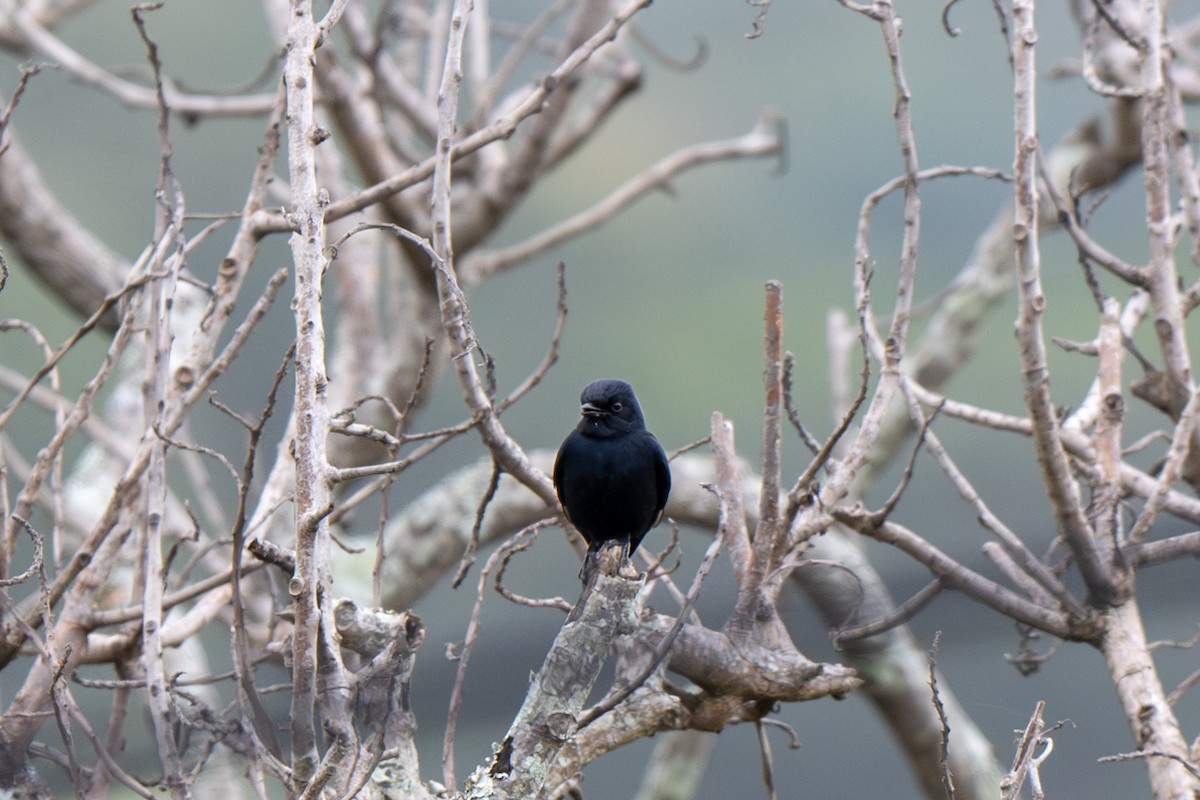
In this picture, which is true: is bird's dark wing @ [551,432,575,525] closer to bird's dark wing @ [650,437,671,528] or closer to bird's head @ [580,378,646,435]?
bird's head @ [580,378,646,435]

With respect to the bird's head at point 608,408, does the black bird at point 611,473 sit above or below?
below

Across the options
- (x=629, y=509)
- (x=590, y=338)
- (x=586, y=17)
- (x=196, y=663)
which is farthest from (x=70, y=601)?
(x=590, y=338)

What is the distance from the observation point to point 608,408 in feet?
9.98

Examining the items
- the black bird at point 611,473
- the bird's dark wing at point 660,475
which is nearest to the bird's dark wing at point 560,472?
the black bird at point 611,473

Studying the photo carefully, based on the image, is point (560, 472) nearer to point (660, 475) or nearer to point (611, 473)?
point (611, 473)

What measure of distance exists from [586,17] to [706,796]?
14.8 ft

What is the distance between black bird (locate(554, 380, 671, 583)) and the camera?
2.99 meters

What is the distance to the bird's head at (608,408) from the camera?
119 inches

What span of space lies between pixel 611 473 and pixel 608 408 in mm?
171

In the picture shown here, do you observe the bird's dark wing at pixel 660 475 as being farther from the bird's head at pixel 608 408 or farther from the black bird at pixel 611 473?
the bird's head at pixel 608 408

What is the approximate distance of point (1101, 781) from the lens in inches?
237

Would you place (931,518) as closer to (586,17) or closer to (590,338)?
(590,338)

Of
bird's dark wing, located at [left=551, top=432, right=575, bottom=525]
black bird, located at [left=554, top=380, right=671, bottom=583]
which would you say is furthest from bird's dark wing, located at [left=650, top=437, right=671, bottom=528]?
bird's dark wing, located at [left=551, top=432, right=575, bottom=525]

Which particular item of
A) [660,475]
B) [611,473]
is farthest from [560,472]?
[660,475]
